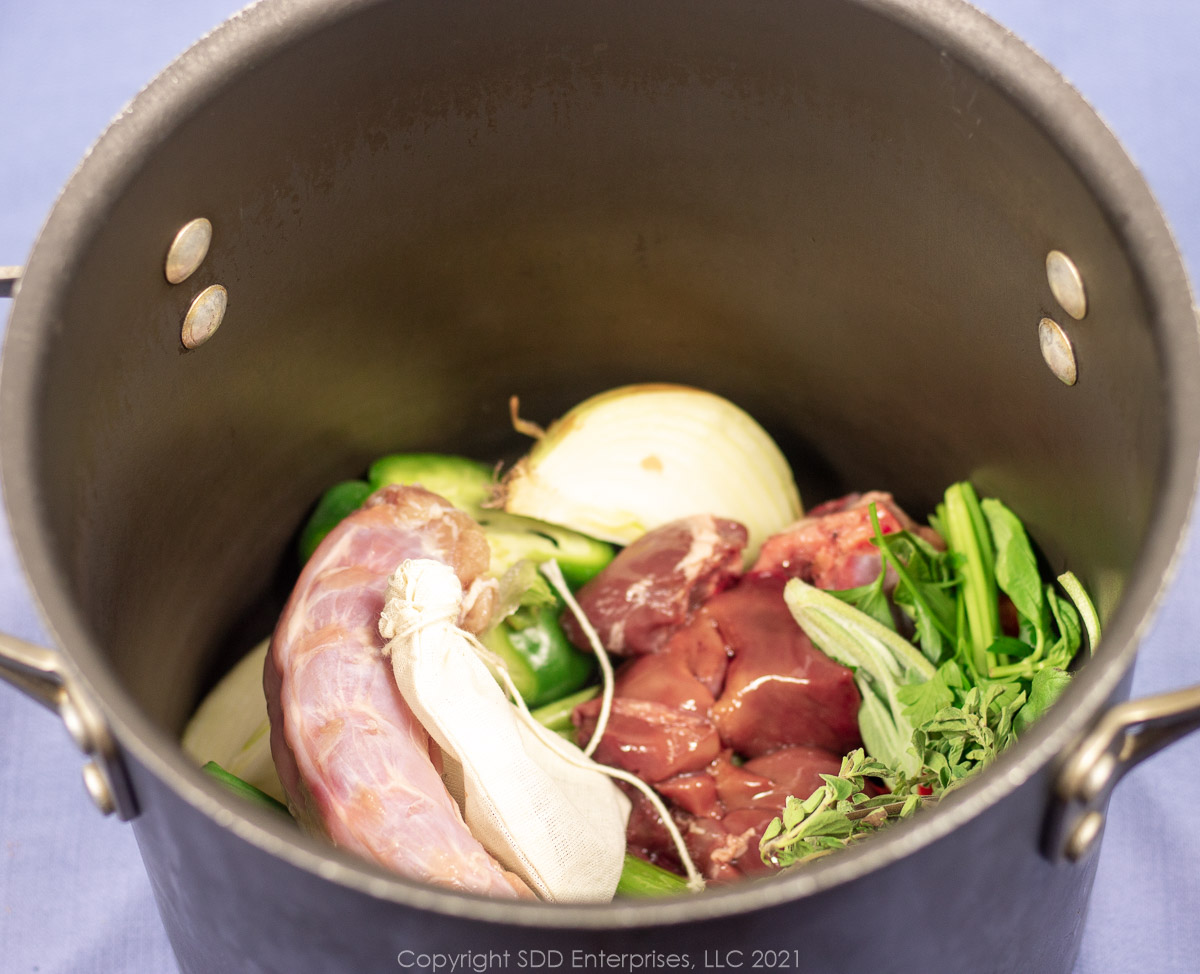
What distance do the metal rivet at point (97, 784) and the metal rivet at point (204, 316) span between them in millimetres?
510

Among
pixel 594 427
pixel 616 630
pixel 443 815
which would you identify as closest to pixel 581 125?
pixel 594 427

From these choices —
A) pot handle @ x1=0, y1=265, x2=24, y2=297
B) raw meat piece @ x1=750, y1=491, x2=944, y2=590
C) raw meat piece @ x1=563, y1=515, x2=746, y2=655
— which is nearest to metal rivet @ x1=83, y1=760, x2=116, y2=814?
pot handle @ x1=0, y1=265, x2=24, y2=297

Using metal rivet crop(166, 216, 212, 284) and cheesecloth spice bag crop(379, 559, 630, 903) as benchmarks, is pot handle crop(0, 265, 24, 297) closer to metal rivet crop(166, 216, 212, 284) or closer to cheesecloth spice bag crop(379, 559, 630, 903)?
metal rivet crop(166, 216, 212, 284)

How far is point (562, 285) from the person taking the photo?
1.63 meters

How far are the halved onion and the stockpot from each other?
60 mm

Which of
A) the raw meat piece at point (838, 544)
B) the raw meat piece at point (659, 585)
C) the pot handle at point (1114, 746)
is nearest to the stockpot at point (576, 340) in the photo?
the pot handle at point (1114, 746)

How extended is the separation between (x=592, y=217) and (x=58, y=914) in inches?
45.4

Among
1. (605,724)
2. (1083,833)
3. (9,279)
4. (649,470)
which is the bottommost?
(605,724)

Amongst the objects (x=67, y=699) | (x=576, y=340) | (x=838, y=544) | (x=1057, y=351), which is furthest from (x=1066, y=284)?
(x=67, y=699)

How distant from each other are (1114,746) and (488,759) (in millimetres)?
585

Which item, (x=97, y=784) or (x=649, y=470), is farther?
(x=649, y=470)

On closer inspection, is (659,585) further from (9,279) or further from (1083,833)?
(9,279)

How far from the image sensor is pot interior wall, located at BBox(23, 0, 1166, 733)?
46.2 inches

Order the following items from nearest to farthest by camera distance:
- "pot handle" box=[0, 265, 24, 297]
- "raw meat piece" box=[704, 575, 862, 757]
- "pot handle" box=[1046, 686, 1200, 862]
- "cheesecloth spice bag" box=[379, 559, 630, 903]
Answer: "pot handle" box=[1046, 686, 1200, 862], "pot handle" box=[0, 265, 24, 297], "cheesecloth spice bag" box=[379, 559, 630, 903], "raw meat piece" box=[704, 575, 862, 757]
